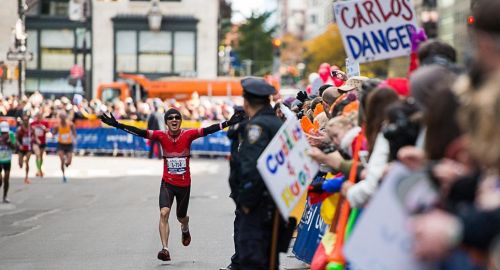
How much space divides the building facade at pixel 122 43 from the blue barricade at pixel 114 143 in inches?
930

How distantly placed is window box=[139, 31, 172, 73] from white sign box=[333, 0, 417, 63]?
60.0 metres

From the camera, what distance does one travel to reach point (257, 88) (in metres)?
9.07

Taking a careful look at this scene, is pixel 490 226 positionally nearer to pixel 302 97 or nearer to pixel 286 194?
pixel 286 194

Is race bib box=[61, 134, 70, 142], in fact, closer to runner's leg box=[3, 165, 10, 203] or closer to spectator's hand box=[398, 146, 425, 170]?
runner's leg box=[3, 165, 10, 203]

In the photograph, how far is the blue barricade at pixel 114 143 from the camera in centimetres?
4344

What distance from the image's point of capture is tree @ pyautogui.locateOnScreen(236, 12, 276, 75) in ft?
380

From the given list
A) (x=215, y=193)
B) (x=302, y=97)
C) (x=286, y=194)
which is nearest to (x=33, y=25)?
(x=215, y=193)

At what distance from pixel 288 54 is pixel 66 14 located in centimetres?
9378

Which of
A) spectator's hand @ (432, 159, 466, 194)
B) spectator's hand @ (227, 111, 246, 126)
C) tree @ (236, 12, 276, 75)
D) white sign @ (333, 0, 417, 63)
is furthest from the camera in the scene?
tree @ (236, 12, 276, 75)

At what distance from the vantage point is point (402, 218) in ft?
16.7

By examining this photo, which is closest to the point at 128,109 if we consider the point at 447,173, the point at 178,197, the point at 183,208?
the point at 178,197

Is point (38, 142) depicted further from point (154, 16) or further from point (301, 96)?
point (154, 16)

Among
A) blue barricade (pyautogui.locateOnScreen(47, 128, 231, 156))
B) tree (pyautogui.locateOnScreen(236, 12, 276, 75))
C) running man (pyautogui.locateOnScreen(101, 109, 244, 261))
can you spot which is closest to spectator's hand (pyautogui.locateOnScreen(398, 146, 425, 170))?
running man (pyautogui.locateOnScreen(101, 109, 244, 261))

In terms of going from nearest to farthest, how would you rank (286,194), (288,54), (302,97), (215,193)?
(286,194), (302,97), (215,193), (288,54)
